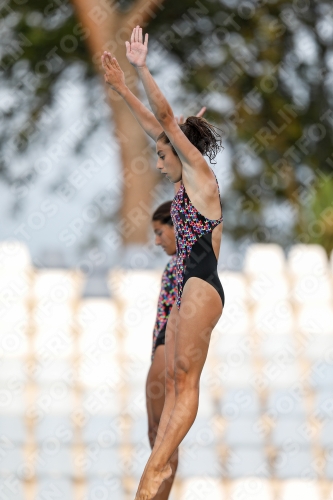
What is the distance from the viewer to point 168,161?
2.62 meters

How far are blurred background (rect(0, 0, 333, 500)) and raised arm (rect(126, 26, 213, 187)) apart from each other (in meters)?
1.89

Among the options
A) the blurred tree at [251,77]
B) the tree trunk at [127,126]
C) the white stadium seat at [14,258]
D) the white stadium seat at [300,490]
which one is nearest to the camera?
the white stadium seat at [300,490]

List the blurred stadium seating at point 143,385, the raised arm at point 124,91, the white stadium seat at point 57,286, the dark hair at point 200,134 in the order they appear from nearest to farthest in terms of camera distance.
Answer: the dark hair at point 200,134 < the raised arm at point 124,91 < the blurred stadium seating at point 143,385 < the white stadium seat at point 57,286

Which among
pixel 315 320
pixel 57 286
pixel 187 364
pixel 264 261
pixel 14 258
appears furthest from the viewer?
pixel 264 261

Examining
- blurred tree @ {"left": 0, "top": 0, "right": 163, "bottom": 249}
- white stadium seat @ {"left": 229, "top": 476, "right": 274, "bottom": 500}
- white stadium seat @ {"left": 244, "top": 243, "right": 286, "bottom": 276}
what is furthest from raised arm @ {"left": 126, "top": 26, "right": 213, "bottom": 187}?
blurred tree @ {"left": 0, "top": 0, "right": 163, "bottom": 249}

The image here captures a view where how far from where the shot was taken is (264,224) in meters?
9.31

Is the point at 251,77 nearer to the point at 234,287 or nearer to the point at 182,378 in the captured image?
the point at 234,287

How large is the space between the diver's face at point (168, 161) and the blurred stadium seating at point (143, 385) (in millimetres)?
1830

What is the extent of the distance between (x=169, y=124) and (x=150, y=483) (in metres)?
1.17

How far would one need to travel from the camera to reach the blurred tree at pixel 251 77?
30.0 ft

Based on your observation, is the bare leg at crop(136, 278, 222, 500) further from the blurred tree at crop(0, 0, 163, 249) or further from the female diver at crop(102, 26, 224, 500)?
the blurred tree at crop(0, 0, 163, 249)

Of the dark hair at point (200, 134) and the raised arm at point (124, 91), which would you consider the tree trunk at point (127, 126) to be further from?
the dark hair at point (200, 134)

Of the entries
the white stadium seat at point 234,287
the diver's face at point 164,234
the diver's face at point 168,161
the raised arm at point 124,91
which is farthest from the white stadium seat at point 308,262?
the diver's face at point 168,161

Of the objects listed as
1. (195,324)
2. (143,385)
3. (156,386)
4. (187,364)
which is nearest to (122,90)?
(195,324)
